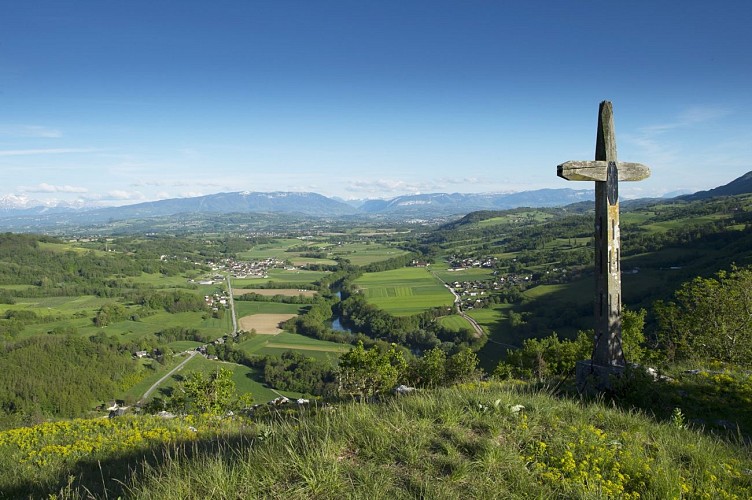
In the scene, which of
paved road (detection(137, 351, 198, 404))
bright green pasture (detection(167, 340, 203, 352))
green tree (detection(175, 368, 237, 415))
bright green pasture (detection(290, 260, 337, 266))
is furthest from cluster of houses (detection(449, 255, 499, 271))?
green tree (detection(175, 368, 237, 415))

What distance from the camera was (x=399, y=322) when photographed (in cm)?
6406

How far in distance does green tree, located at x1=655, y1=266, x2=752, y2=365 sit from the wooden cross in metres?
5.68

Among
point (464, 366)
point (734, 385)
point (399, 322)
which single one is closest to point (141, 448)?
point (734, 385)

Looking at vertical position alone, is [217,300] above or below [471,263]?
below

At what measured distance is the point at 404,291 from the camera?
85.9 m

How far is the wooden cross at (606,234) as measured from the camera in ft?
24.5

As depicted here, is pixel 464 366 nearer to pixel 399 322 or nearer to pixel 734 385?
pixel 734 385

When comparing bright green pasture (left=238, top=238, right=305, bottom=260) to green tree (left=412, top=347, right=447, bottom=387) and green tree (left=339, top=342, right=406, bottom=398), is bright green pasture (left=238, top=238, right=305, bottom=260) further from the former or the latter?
green tree (left=339, top=342, right=406, bottom=398)

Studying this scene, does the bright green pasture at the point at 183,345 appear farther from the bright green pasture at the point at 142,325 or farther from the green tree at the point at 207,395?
the green tree at the point at 207,395

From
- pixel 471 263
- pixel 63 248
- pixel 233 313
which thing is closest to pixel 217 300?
pixel 233 313

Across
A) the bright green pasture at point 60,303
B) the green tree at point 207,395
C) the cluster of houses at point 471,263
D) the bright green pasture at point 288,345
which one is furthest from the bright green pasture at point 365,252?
the green tree at point 207,395

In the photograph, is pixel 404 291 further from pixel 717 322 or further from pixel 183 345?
pixel 717 322

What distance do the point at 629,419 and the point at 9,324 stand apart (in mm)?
89773

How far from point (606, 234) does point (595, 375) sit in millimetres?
2743
